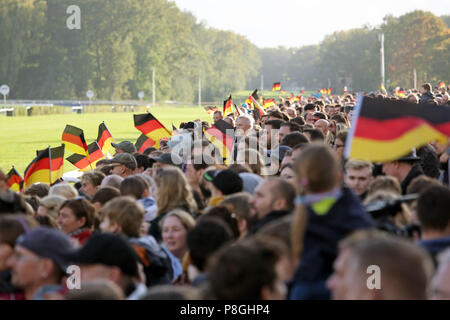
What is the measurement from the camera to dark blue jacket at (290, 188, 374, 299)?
4.20 m

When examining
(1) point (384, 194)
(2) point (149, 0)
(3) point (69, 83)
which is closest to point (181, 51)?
(2) point (149, 0)

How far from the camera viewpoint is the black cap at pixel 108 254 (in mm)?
4613

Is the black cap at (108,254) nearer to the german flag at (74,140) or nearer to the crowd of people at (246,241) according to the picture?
the crowd of people at (246,241)

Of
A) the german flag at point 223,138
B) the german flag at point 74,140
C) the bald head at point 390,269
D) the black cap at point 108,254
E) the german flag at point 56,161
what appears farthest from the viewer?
the german flag at point 74,140

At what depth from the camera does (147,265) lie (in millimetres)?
5738

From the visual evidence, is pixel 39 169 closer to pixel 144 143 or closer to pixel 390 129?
pixel 144 143

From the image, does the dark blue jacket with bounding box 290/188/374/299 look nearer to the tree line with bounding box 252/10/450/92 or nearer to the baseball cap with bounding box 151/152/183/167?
the baseball cap with bounding box 151/152/183/167

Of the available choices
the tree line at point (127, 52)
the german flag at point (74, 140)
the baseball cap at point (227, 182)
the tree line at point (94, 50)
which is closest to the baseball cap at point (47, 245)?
the baseball cap at point (227, 182)

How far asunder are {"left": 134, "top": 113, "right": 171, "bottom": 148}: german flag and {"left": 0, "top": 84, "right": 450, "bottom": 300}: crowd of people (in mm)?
6767

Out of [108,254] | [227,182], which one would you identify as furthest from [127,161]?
[108,254]

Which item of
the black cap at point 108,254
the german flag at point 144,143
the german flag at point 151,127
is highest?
the german flag at point 151,127

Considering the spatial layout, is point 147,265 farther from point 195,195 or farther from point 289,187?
point 195,195

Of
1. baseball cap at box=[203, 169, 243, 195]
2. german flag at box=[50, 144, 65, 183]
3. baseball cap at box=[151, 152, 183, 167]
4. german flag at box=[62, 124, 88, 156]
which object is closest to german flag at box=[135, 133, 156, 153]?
german flag at box=[62, 124, 88, 156]

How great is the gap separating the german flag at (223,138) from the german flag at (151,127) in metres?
2.30
